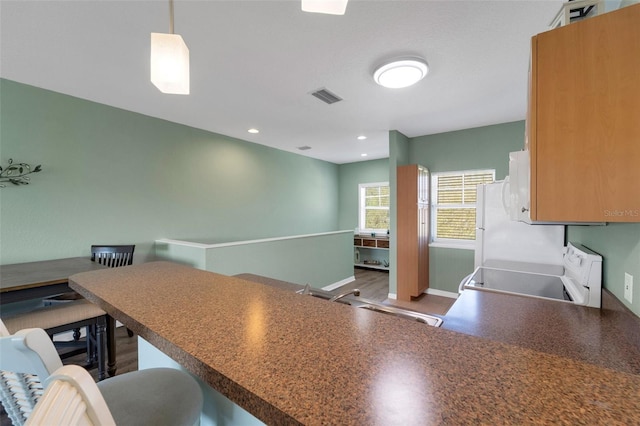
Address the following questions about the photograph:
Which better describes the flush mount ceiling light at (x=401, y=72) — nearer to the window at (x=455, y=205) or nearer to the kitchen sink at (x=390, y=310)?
the kitchen sink at (x=390, y=310)

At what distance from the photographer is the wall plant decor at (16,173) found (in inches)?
93.4

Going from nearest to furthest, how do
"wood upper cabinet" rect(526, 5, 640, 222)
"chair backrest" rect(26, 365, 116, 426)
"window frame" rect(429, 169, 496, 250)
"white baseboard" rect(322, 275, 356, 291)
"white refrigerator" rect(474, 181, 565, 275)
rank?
1. "chair backrest" rect(26, 365, 116, 426)
2. "wood upper cabinet" rect(526, 5, 640, 222)
3. "white refrigerator" rect(474, 181, 565, 275)
4. "window frame" rect(429, 169, 496, 250)
5. "white baseboard" rect(322, 275, 356, 291)

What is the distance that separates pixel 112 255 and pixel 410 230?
3.71m

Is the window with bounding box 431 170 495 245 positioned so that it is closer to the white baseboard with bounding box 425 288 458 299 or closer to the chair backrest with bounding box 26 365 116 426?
the white baseboard with bounding box 425 288 458 299

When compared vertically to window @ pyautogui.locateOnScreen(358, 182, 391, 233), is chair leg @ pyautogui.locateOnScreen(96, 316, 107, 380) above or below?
below

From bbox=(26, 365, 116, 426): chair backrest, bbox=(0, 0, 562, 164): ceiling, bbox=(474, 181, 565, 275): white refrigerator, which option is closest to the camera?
bbox=(26, 365, 116, 426): chair backrest

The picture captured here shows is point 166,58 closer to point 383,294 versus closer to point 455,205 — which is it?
point 383,294

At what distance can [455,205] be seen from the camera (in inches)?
165

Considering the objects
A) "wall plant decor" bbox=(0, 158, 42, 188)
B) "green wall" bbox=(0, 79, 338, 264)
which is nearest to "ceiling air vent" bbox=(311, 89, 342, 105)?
"green wall" bbox=(0, 79, 338, 264)

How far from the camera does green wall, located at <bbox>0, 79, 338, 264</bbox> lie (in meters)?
2.49

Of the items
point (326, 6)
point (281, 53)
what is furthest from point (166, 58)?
point (281, 53)

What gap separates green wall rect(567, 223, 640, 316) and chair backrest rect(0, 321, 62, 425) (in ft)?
5.80

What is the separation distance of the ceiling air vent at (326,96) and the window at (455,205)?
7.61 ft

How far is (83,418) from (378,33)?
2.23 m
